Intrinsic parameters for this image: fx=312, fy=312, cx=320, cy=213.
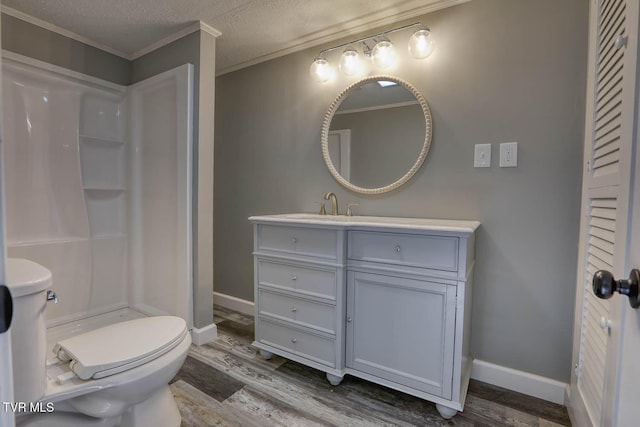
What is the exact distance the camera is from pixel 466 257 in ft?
4.40

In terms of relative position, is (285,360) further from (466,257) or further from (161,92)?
(161,92)

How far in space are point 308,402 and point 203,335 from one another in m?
0.95

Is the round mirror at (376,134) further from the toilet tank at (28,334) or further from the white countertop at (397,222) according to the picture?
the toilet tank at (28,334)

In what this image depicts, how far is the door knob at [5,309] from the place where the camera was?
447 millimetres

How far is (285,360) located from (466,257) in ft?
4.08

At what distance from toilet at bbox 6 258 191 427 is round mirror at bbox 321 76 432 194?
52.4 inches

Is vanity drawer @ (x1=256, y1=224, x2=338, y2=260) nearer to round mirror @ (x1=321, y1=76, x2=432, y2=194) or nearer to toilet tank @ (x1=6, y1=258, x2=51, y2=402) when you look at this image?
round mirror @ (x1=321, y1=76, x2=432, y2=194)

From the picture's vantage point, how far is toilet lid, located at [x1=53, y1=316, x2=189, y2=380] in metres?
1.12

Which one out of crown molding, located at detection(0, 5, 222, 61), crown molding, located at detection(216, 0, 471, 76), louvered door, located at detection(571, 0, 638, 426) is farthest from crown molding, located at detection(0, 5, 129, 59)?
louvered door, located at detection(571, 0, 638, 426)

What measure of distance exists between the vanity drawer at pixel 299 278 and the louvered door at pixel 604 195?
3.34 ft

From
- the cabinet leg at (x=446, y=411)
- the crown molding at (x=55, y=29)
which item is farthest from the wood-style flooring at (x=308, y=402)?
the crown molding at (x=55, y=29)

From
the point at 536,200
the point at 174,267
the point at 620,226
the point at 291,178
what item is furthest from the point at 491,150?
the point at 174,267

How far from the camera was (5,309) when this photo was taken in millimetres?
453

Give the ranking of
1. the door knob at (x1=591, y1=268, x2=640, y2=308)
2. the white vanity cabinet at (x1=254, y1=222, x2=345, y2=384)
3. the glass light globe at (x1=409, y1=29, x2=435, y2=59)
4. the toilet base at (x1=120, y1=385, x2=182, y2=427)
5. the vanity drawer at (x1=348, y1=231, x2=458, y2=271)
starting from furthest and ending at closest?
the glass light globe at (x1=409, y1=29, x2=435, y2=59)
the white vanity cabinet at (x1=254, y1=222, x2=345, y2=384)
the vanity drawer at (x1=348, y1=231, x2=458, y2=271)
the toilet base at (x1=120, y1=385, x2=182, y2=427)
the door knob at (x1=591, y1=268, x2=640, y2=308)
